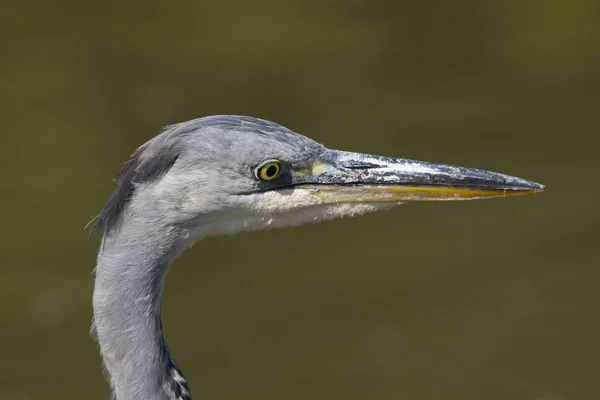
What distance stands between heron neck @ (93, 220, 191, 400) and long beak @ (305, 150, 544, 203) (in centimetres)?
67

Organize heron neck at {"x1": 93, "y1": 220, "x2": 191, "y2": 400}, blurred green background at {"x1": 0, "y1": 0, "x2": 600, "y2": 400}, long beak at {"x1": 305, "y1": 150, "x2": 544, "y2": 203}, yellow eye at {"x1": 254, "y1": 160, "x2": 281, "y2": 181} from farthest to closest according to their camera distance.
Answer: blurred green background at {"x1": 0, "y1": 0, "x2": 600, "y2": 400}
long beak at {"x1": 305, "y1": 150, "x2": 544, "y2": 203}
yellow eye at {"x1": 254, "y1": 160, "x2": 281, "y2": 181}
heron neck at {"x1": 93, "y1": 220, "x2": 191, "y2": 400}

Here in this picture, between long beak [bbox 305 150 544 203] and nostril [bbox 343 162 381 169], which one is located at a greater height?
nostril [bbox 343 162 381 169]

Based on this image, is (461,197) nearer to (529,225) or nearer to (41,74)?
(529,225)

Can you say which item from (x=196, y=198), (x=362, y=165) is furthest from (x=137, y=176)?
(x=362, y=165)

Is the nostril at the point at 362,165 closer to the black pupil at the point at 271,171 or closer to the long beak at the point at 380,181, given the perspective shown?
the long beak at the point at 380,181

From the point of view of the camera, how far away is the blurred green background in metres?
6.75

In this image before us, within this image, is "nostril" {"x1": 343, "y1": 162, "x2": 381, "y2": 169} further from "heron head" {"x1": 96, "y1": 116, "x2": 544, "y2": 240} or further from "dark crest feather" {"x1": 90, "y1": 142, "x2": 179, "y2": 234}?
"dark crest feather" {"x1": 90, "y1": 142, "x2": 179, "y2": 234}

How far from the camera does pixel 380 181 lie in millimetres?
3906

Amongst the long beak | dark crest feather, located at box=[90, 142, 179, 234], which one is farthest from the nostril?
dark crest feather, located at box=[90, 142, 179, 234]

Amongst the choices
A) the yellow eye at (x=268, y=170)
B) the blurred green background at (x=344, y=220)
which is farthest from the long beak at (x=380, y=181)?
the blurred green background at (x=344, y=220)

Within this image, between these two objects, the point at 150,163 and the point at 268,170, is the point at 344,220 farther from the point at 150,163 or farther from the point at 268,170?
the point at 150,163

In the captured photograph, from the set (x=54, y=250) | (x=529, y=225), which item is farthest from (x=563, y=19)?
(x=54, y=250)

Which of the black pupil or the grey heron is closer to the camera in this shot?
the grey heron

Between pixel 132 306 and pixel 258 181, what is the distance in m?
0.68
